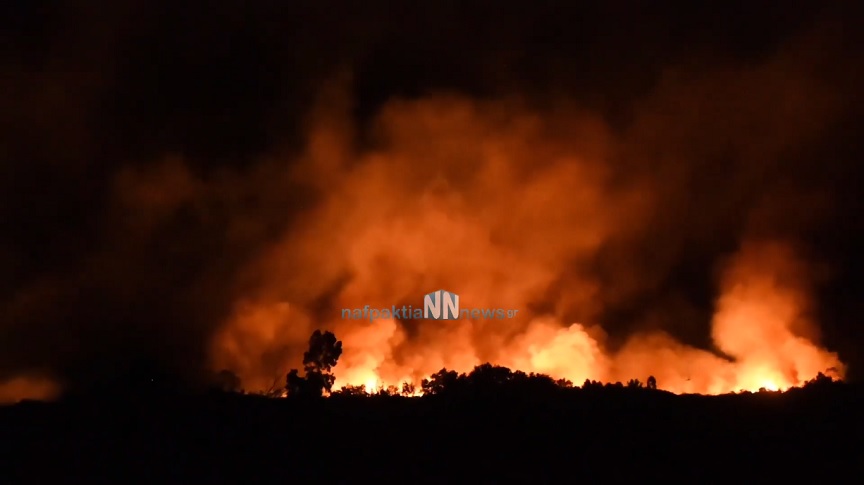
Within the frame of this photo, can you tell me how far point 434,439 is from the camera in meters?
19.7

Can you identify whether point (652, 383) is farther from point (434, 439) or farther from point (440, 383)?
point (434, 439)

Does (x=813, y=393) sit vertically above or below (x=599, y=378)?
below

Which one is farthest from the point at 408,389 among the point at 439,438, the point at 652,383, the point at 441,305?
the point at 652,383

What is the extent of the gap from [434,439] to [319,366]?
726 cm

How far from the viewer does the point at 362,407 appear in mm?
22422

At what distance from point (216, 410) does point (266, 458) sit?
350 centimetres

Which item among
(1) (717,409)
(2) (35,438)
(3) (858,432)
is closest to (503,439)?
(1) (717,409)

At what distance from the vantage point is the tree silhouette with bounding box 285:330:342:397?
81.1ft

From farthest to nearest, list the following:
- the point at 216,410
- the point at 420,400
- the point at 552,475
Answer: the point at 420,400
the point at 216,410
the point at 552,475

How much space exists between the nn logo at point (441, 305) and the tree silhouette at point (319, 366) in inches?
241

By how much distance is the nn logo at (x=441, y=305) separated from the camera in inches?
1246

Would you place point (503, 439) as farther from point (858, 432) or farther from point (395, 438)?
point (858, 432)

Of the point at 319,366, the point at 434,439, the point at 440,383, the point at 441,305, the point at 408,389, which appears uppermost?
the point at 441,305

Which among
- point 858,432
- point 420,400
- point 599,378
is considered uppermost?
point 599,378
